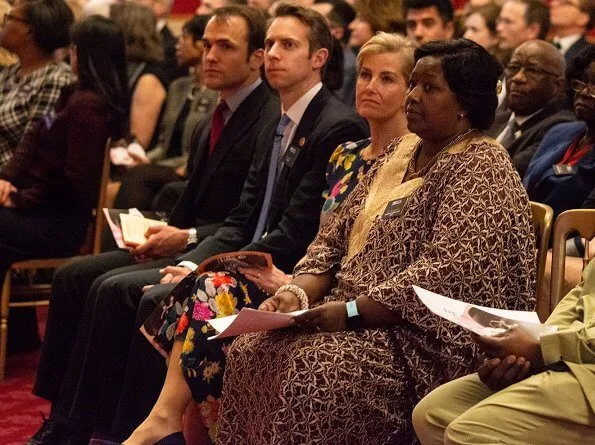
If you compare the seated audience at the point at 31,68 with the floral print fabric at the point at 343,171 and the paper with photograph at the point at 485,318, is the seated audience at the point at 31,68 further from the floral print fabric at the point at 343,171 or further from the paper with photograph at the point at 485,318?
the paper with photograph at the point at 485,318

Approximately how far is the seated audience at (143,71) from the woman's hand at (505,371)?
444 centimetres

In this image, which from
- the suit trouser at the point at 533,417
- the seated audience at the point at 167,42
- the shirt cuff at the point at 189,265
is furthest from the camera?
the seated audience at the point at 167,42

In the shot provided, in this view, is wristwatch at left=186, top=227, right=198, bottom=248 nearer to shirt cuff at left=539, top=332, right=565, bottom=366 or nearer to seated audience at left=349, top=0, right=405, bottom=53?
shirt cuff at left=539, top=332, right=565, bottom=366

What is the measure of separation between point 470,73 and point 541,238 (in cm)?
49

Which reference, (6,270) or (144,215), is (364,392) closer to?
(144,215)

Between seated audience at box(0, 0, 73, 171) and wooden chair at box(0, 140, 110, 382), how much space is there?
1.65 feet

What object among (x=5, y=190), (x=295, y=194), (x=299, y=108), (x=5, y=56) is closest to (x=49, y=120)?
(x=5, y=190)

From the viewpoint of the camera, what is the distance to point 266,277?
12.1 feet

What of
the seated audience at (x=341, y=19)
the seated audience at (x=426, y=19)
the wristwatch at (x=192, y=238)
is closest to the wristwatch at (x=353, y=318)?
the wristwatch at (x=192, y=238)

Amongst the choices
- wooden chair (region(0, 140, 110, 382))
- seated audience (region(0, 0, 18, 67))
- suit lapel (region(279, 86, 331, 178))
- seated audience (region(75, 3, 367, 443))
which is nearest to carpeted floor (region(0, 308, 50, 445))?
wooden chair (region(0, 140, 110, 382))

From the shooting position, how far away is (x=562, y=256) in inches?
128

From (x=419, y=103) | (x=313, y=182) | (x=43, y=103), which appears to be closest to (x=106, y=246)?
(x=43, y=103)

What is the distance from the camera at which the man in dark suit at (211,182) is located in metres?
4.52

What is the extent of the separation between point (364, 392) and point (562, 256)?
2.27 feet
